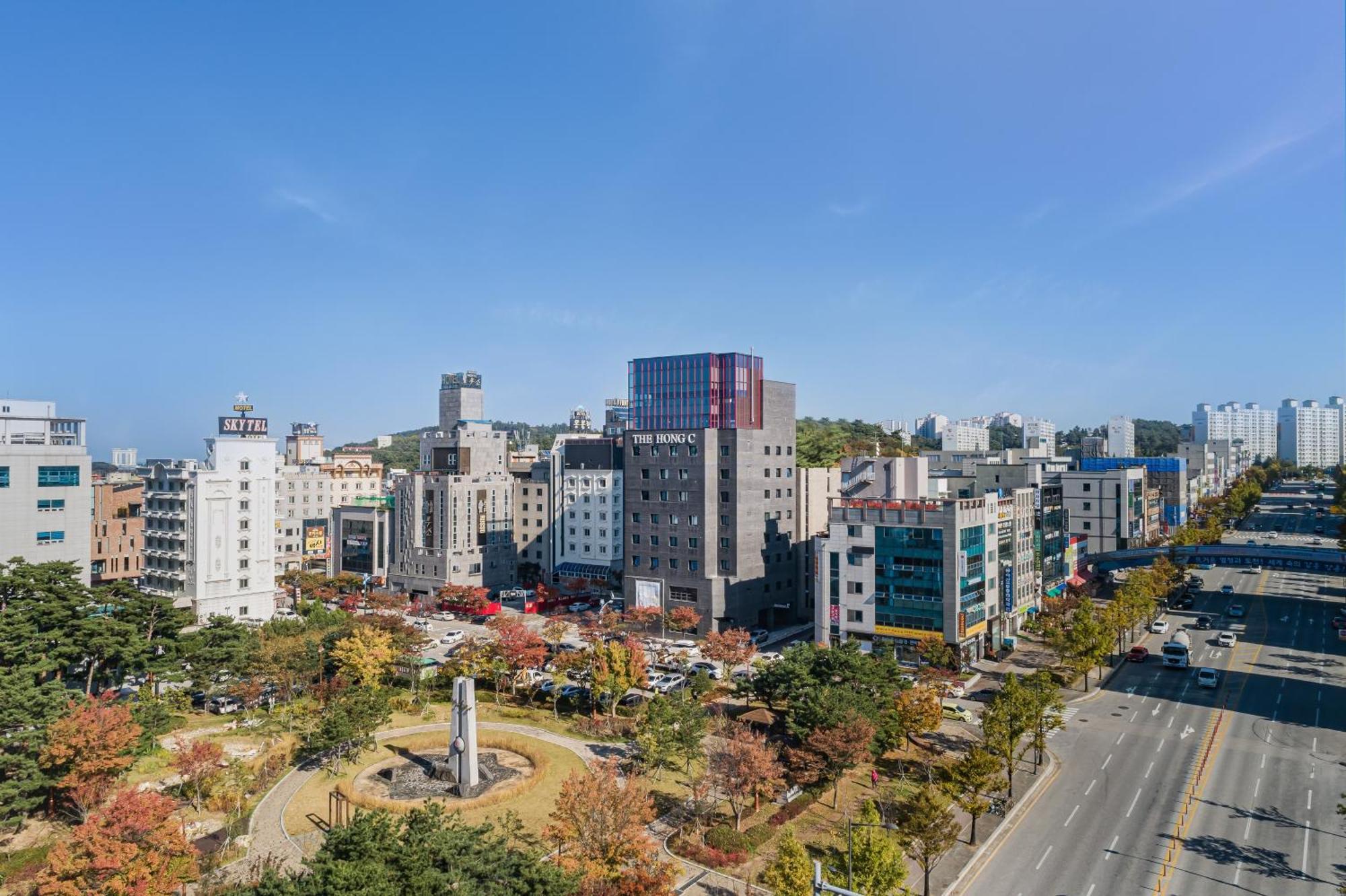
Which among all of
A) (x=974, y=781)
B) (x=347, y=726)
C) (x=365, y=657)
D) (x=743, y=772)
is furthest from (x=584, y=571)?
(x=974, y=781)

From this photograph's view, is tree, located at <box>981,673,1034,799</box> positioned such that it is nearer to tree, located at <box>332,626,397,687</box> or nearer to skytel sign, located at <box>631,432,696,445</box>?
tree, located at <box>332,626,397,687</box>

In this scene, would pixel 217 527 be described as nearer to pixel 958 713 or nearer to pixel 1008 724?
pixel 958 713

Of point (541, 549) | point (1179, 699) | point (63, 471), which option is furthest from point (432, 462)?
point (1179, 699)

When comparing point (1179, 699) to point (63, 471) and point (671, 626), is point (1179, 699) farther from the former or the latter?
point (63, 471)

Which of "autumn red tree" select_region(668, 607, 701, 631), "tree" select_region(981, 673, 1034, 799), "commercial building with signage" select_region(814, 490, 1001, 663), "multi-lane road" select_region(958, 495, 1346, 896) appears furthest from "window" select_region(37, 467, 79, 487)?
"multi-lane road" select_region(958, 495, 1346, 896)

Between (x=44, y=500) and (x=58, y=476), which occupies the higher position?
(x=58, y=476)
